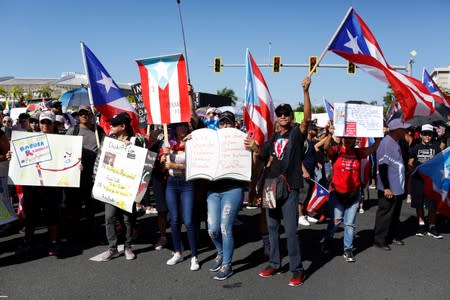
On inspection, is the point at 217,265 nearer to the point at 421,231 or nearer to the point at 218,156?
the point at 218,156

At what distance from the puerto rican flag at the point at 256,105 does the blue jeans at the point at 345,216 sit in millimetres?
1329

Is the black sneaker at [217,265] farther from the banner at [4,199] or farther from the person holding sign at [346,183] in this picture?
the banner at [4,199]

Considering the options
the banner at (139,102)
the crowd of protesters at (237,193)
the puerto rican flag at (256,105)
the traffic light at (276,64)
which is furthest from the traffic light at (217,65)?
the puerto rican flag at (256,105)

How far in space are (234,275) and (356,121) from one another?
2477 millimetres

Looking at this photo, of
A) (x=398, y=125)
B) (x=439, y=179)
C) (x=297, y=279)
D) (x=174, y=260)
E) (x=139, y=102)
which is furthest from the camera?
(x=139, y=102)

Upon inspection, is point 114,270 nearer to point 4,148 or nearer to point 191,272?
point 191,272

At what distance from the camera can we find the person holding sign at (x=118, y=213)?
4719 millimetres

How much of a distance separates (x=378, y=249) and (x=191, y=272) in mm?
2751

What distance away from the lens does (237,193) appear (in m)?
4.22

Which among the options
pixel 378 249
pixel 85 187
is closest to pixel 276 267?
pixel 378 249

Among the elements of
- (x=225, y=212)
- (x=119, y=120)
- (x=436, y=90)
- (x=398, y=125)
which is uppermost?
(x=436, y=90)

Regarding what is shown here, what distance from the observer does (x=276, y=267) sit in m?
4.41

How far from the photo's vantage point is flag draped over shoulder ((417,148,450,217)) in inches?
232

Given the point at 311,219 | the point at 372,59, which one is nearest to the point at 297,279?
the point at 372,59
